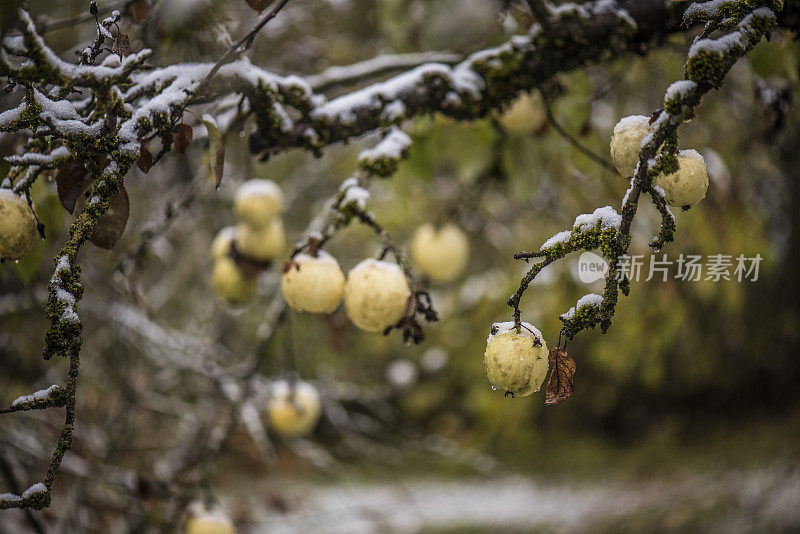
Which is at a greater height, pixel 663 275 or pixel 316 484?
pixel 663 275

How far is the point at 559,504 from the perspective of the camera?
12.6ft

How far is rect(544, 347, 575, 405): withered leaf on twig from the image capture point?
2.07 feet

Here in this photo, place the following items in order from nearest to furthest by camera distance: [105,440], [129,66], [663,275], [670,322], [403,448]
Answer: [129,66] → [105,440] → [663,275] → [670,322] → [403,448]

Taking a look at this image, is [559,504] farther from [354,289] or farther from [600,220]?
[600,220]

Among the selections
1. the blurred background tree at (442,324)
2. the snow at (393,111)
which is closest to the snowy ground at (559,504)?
the blurred background tree at (442,324)

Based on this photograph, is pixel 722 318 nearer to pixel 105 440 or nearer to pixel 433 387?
pixel 433 387

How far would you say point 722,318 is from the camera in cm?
350

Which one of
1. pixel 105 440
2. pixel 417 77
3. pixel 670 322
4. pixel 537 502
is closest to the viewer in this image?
pixel 417 77

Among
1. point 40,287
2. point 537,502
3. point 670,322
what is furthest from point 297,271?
point 537,502

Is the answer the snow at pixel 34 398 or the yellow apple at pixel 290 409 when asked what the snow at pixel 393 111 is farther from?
the yellow apple at pixel 290 409

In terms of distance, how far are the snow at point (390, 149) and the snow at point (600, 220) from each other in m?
0.40

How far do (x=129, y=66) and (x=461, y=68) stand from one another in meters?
0.63

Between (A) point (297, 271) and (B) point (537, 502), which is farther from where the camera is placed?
(B) point (537, 502)

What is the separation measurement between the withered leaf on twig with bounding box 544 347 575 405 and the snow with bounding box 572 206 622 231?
14 centimetres
